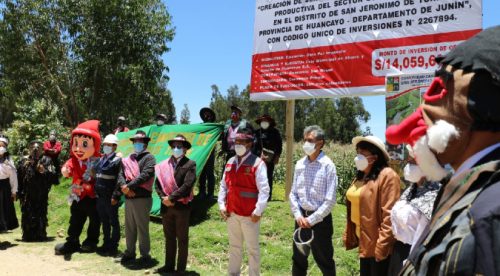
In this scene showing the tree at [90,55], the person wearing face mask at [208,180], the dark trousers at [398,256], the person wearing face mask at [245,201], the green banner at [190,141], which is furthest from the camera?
the tree at [90,55]

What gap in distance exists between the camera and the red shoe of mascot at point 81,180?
7551mm

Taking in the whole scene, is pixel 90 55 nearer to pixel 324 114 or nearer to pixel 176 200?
pixel 176 200

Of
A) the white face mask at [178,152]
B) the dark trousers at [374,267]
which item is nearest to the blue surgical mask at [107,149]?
the white face mask at [178,152]

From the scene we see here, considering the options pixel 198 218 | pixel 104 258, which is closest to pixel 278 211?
pixel 198 218

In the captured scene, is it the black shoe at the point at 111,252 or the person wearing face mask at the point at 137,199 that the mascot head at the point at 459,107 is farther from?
the black shoe at the point at 111,252

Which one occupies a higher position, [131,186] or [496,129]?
[496,129]

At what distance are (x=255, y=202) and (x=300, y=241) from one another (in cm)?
80

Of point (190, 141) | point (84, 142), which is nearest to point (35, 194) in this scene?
point (84, 142)

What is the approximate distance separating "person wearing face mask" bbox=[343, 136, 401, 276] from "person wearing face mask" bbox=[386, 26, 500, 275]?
8.58 ft

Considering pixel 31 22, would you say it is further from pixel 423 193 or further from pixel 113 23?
pixel 423 193

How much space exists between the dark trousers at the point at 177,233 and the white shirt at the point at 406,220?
3429mm

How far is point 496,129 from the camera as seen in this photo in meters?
1.39

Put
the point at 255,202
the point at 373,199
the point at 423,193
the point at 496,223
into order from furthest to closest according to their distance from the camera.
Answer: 1. the point at 255,202
2. the point at 373,199
3. the point at 423,193
4. the point at 496,223

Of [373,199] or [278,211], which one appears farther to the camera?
[278,211]
